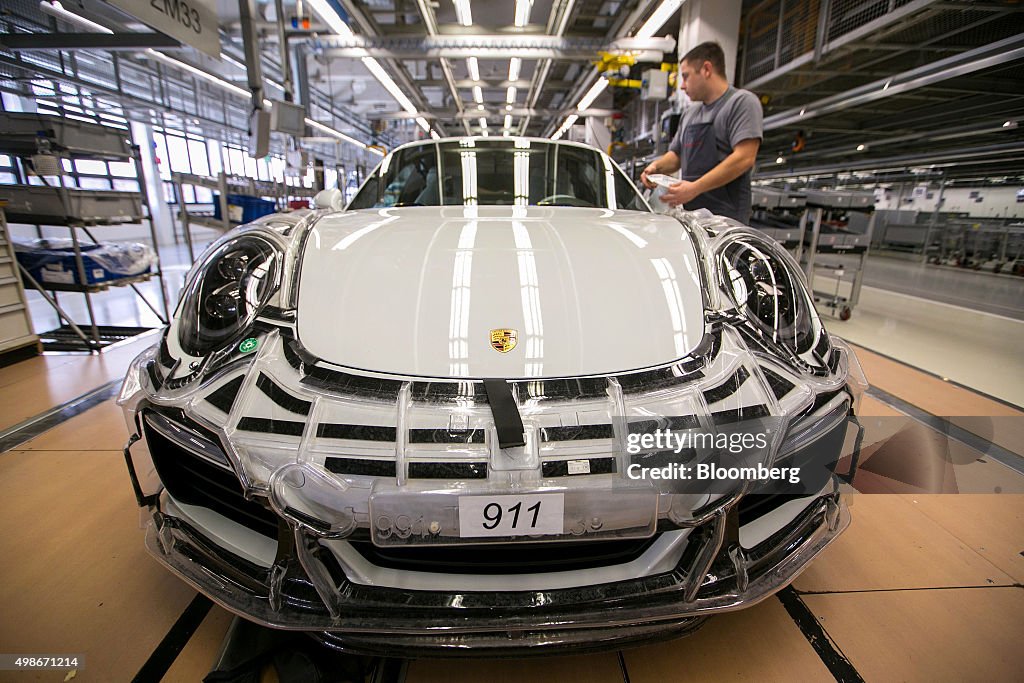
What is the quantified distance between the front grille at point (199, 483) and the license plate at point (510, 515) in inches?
15.6

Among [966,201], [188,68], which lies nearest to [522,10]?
[188,68]

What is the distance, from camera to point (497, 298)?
113 centimetres

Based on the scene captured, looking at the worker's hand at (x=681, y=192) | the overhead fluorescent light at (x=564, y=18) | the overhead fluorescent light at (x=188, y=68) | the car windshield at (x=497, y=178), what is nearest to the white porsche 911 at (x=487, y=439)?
the car windshield at (x=497, y=178)

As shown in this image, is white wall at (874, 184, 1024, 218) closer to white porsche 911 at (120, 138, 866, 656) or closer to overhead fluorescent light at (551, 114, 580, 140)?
white porsche 911 at (120, 138, 866, 656)

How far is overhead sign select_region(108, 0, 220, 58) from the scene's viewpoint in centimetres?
348

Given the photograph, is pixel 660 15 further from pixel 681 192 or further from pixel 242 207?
pixel 242 207

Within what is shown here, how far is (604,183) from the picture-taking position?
6.97 feet

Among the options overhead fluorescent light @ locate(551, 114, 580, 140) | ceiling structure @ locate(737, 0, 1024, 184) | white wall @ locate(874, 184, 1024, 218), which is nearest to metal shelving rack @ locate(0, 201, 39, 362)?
ceiling structure @ locate(737, 0, 1024, 184)

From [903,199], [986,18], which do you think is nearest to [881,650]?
[986,18]

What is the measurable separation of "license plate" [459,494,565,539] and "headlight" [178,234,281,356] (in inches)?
26.5

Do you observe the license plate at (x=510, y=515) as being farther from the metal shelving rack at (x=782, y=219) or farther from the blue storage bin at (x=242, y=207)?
the blue storage bin at (x=242, y=207)

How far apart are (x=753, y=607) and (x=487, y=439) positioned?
0.91 m

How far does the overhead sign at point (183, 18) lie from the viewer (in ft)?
11.4

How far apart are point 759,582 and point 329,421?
0.87 metres
